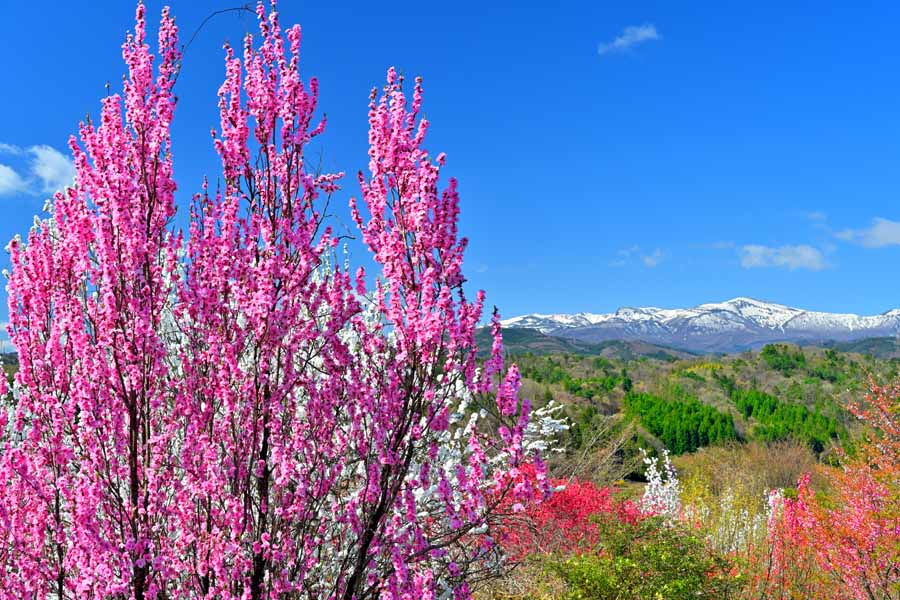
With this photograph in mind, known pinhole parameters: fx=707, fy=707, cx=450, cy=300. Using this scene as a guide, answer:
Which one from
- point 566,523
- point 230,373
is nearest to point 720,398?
point 566,523

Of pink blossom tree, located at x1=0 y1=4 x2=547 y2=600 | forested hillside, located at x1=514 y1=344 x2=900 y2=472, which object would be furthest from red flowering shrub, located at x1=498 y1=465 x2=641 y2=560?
forested hillside, located at x1=514 y1=344 x2=900 y2=472

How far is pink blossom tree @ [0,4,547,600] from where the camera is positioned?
350 cm

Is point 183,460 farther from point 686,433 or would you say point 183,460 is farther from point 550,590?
point 686,433

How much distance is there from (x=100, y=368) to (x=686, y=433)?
4873cm

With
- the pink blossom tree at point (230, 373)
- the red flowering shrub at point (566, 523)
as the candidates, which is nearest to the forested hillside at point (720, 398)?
the red flowering shrub at point (566, 523)

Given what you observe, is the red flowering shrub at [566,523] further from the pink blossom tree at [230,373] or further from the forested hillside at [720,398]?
the forested hillside at [720,398]

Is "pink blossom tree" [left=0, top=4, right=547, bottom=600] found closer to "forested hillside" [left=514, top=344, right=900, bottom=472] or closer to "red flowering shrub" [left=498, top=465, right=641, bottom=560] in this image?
"red flowering shrub" [left=498, top=465, right=641, bottom=560]

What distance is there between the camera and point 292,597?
3.93 meters

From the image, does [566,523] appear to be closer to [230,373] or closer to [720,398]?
[230,373]

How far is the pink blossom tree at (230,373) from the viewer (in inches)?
138

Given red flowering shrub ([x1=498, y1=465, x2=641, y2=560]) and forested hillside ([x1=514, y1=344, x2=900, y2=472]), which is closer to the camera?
red flowering shrub ([x1=498, y1=465, x2=641, y2=560])

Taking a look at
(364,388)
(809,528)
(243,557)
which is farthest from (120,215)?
(809,528)

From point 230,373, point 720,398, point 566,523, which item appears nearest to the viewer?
point 230,373

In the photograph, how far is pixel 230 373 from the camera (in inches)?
142
